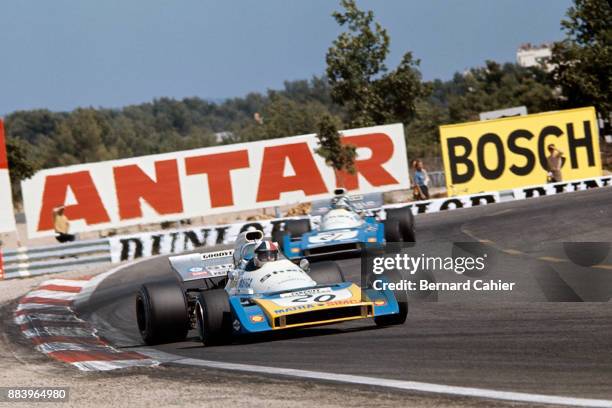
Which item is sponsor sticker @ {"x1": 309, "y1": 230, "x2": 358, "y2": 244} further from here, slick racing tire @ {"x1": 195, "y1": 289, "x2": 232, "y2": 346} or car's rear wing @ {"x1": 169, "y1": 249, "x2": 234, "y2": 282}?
slick racing tire @ {"x1": 195, "y1": 289, "x2": 232, "y2": 346}

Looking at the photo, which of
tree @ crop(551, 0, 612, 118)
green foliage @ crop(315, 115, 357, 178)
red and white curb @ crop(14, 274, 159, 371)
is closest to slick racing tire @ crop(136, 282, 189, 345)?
red and white curb @ crop(14, 274, 159, 371)

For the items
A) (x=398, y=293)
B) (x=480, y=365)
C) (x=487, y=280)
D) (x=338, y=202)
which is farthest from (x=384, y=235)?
(x=480, y=365)

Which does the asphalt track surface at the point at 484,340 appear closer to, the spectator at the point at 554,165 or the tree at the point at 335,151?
the spectator at the point at 554,165

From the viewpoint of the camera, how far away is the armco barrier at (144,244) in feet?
83.6

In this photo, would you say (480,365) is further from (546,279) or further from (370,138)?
(370,138)

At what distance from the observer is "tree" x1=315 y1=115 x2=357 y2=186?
36.5 metres

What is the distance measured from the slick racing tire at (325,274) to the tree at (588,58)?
34.5 meters

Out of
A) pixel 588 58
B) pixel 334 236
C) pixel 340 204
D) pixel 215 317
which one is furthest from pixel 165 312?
pixel 588 58

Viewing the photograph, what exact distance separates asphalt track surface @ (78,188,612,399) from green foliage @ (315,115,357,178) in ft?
64.7

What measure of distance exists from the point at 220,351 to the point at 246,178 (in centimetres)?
2626

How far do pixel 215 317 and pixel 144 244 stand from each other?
55.1ft

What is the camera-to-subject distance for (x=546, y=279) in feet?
40.4

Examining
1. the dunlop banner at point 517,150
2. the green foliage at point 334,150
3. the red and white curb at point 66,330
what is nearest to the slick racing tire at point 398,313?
the red and white curb at point 66,330

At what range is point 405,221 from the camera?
20.1m
